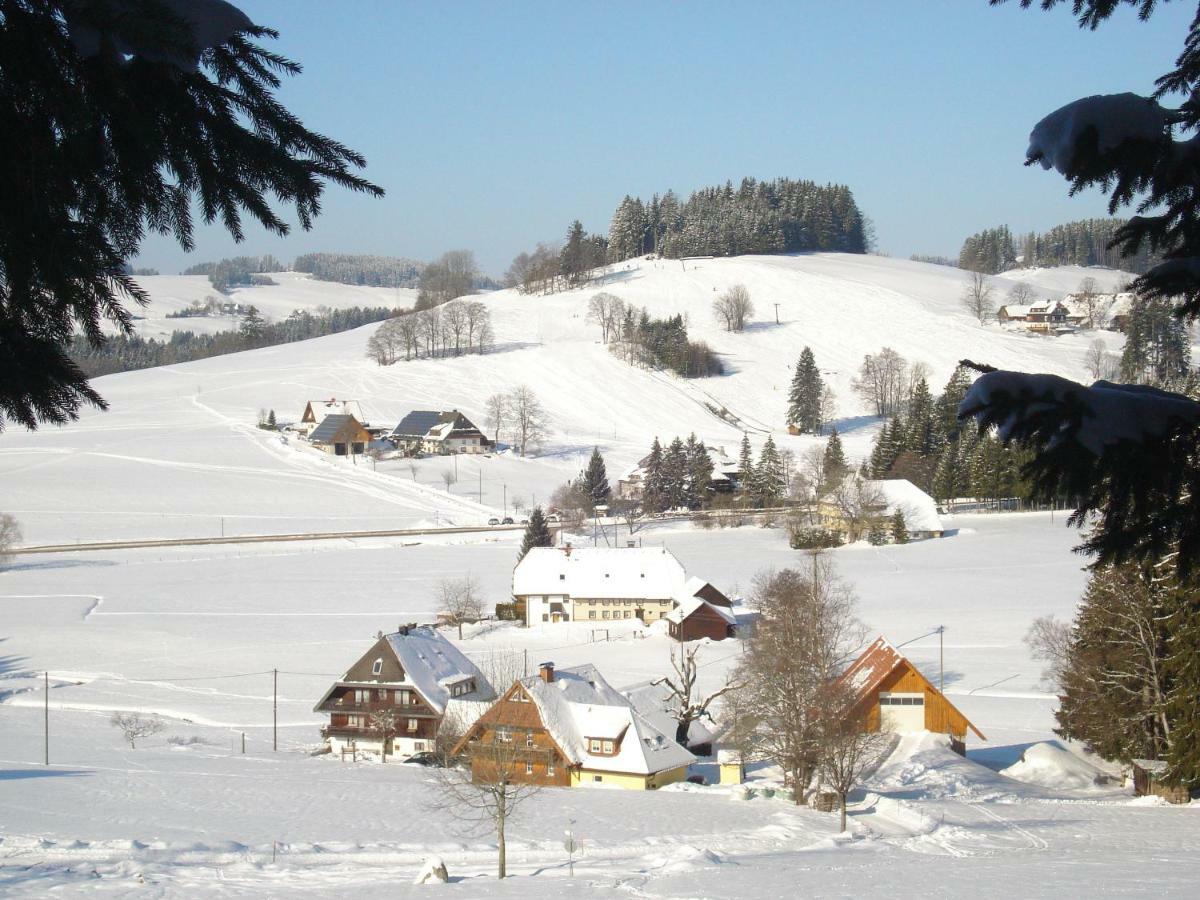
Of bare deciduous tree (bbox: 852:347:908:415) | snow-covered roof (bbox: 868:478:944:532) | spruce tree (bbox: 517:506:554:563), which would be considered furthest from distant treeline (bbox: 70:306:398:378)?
snow-covered roof (bbox: 868:478:944:532)

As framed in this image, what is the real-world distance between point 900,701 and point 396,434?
61.5 m

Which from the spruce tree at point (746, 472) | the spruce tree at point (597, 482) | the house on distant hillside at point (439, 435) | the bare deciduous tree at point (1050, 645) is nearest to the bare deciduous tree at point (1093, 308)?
the spruce tree at point (746, 472)

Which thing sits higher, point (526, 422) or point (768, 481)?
point (526, 422)

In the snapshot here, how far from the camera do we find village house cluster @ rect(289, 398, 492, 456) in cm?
8369

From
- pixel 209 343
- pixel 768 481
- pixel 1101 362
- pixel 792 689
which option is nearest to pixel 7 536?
pixel 768 481

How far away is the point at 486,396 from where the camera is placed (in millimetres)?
98938

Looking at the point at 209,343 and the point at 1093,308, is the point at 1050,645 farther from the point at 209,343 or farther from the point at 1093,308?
the point at 209,343

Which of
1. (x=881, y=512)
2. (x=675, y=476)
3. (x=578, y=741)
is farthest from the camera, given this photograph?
(x=675, y=476)

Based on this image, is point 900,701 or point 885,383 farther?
point 885,383

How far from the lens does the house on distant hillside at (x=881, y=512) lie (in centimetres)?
6344

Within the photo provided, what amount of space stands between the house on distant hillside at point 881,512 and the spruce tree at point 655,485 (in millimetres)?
11453

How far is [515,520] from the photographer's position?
6806 centimetres

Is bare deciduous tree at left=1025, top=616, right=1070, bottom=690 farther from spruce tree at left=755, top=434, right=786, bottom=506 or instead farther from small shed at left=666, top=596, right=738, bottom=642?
spruce tree at left=755, top=434, right=786, bottom=506

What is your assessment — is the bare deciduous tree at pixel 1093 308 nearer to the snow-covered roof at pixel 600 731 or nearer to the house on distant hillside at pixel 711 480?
the house on distant hillside at pixel 711 480
